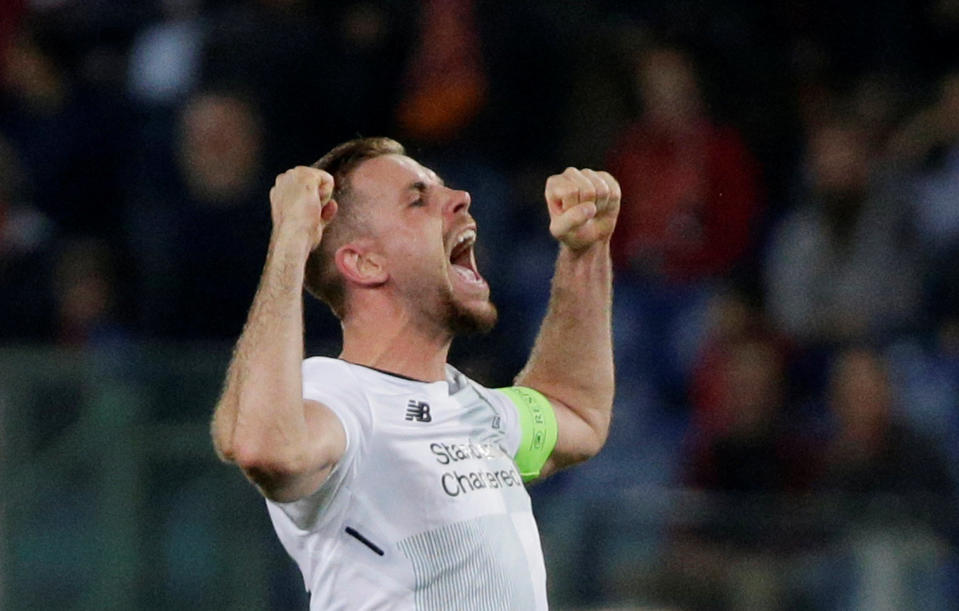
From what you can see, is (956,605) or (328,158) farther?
(956,605)

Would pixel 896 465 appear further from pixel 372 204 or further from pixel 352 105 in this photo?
pixel 372 204

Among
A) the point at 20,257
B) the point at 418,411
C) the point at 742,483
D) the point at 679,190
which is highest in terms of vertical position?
the point at 418,411

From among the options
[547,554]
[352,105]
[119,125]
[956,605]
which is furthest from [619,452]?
[119,125]

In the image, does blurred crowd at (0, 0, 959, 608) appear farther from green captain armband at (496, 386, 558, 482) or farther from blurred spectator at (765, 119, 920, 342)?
green captain armband at (496, 386, 558, 482)

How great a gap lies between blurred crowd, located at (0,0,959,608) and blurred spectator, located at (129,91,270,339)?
0.01 meters

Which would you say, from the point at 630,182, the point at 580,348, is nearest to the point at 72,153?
the point at 630,182

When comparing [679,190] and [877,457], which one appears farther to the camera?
[679,190]

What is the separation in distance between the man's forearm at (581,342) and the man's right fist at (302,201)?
3.33ft

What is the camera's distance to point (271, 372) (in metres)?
3.37

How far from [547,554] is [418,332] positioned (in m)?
2.59

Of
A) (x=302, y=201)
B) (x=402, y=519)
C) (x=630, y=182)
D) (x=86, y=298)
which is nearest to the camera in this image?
(x=302, y=201)

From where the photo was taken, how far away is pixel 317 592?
3746 millimetres

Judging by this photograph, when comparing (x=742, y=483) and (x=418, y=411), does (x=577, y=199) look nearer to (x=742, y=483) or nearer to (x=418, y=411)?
(x=418, y=411)

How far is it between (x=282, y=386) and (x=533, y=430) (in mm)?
1018
